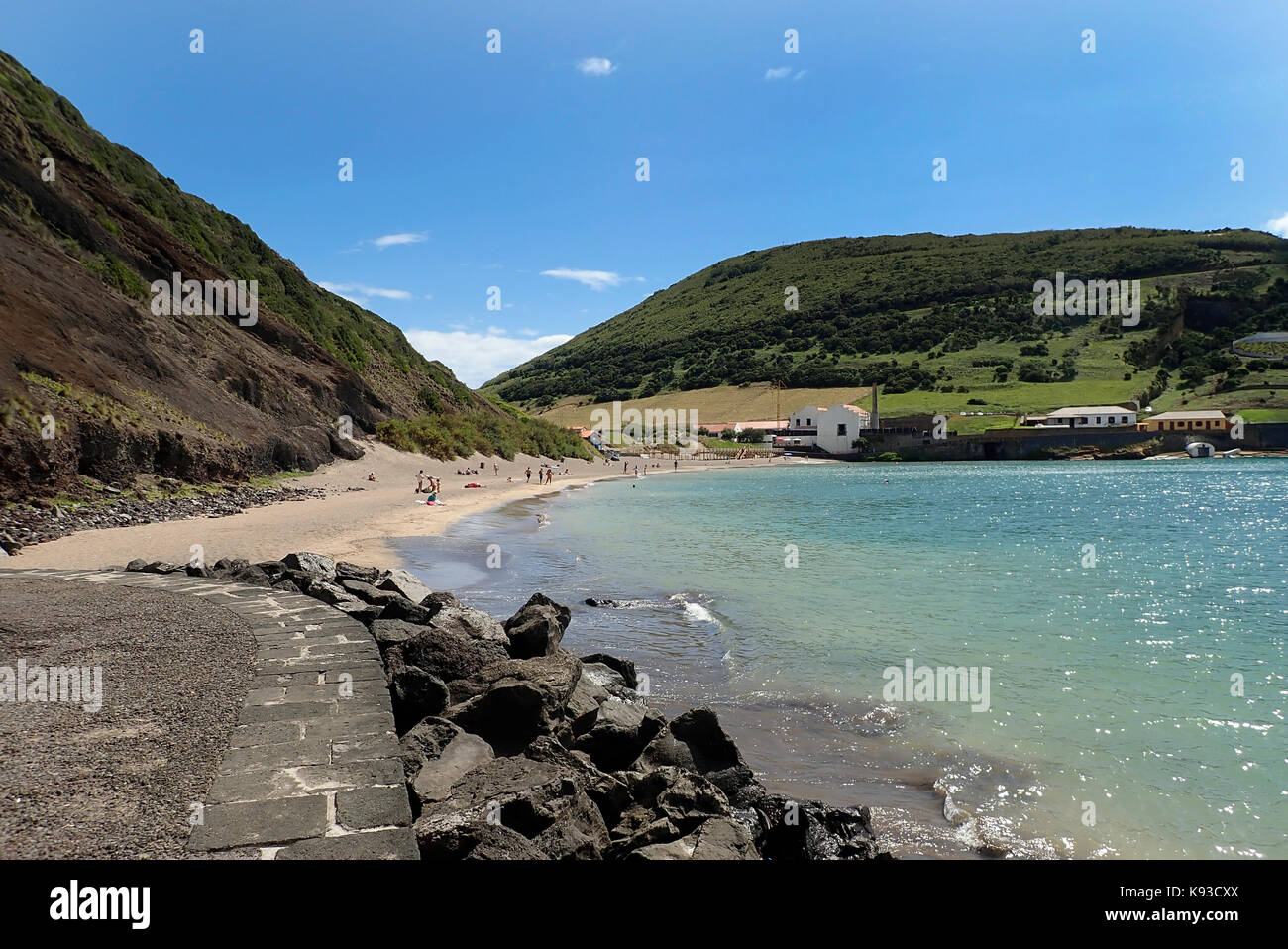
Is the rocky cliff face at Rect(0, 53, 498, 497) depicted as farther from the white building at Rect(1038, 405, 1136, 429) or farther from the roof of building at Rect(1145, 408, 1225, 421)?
the roof of building at Rect(1145, 408, 1225, 421)

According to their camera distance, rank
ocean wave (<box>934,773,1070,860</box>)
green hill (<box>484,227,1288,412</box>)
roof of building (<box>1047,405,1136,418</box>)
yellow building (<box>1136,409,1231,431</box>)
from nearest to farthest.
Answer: ocean wave (<box>934,773,1070,860</box>) < yellow building (<box>1136,409,1231,431</box>) < roof of building (<box>1047,405,1136,418</box>) < green hill (<box>484,227,1288,412</box>)

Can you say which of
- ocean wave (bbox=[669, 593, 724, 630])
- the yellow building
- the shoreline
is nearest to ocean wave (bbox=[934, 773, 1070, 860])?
the shoreline

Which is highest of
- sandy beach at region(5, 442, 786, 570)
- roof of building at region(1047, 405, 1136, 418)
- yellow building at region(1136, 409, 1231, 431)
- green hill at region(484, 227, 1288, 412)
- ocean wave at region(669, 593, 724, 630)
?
green hill at region(484, 227, 1288, 412)

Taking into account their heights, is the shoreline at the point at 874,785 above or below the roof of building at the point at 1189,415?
below

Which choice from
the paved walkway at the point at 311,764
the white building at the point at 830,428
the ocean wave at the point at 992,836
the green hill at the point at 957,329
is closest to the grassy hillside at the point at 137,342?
the paved walkway at the point at 311,764

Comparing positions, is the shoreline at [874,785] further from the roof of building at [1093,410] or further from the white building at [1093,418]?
the roof of building at [1093,410]
